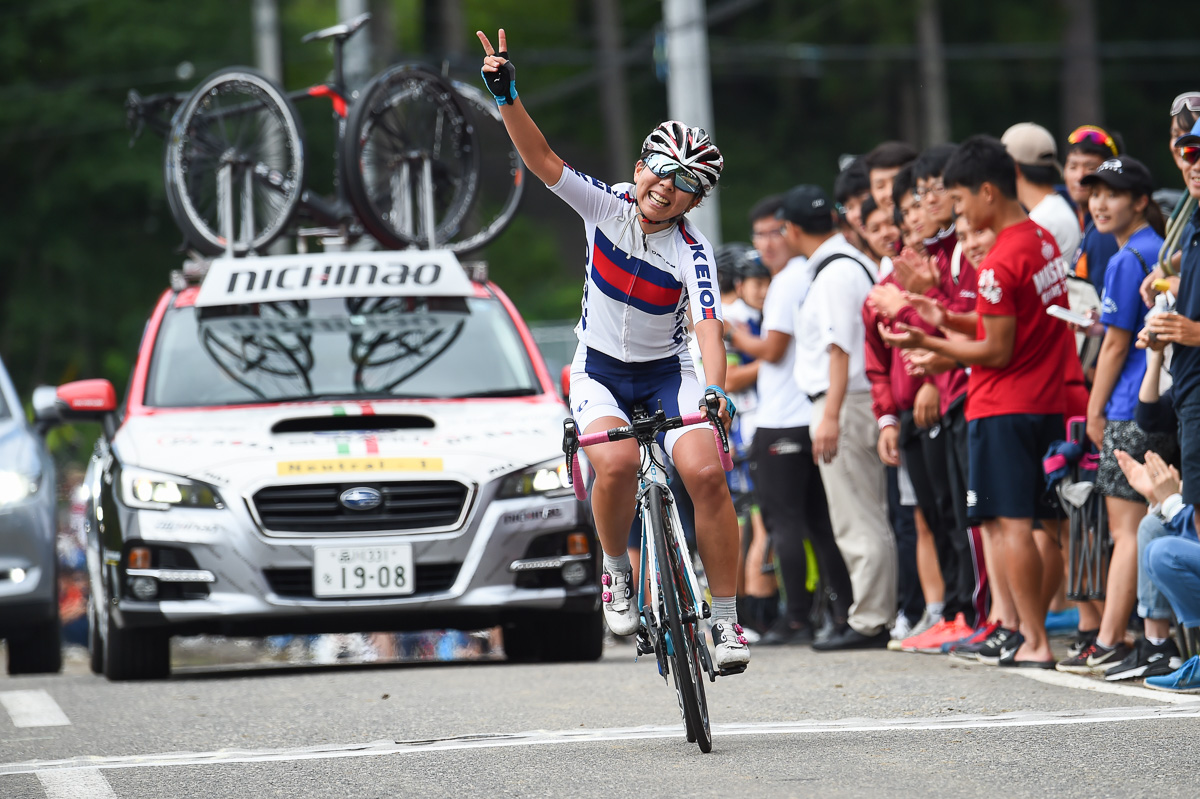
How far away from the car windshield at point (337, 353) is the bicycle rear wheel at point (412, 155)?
0.84 m

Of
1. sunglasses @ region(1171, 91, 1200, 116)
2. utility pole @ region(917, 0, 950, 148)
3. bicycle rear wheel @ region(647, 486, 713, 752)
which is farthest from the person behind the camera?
utility pole @ region(917, 0, 950, 148)

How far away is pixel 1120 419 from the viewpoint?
25.9 ft

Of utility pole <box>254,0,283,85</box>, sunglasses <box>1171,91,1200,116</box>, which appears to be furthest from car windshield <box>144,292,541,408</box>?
utility pole <box>254,0,283,85</box>

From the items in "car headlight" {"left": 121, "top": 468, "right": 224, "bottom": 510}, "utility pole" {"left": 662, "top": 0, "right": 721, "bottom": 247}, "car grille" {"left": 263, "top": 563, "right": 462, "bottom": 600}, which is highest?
"utility pole" {"left": 662, "top": 0, "right": 721, "bottom": 247}

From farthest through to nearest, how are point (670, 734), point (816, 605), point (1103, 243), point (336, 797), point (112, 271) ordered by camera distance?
point (112, 271)
point (816, 605)
point (1103, 243)
point (670, 734)
point (336, 797)

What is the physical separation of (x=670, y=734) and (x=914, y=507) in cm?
367

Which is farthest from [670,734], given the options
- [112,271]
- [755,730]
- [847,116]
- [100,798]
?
[847,116]

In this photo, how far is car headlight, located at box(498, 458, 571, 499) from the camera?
30.2 feet

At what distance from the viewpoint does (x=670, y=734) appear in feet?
22.0

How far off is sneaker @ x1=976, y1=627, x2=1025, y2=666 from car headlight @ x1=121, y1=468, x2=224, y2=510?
3.66 m

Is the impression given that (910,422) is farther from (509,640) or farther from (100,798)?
(100,798)

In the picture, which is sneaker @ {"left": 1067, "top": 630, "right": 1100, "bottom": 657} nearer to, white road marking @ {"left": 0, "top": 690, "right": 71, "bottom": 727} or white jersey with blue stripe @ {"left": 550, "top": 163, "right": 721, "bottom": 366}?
white jersey with blue stripe @ {"left": 550, "top": 163, "right": 721, "bottom": 366}

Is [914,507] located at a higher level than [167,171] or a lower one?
lower

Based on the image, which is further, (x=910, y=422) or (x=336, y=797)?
(x=910, y=422)
